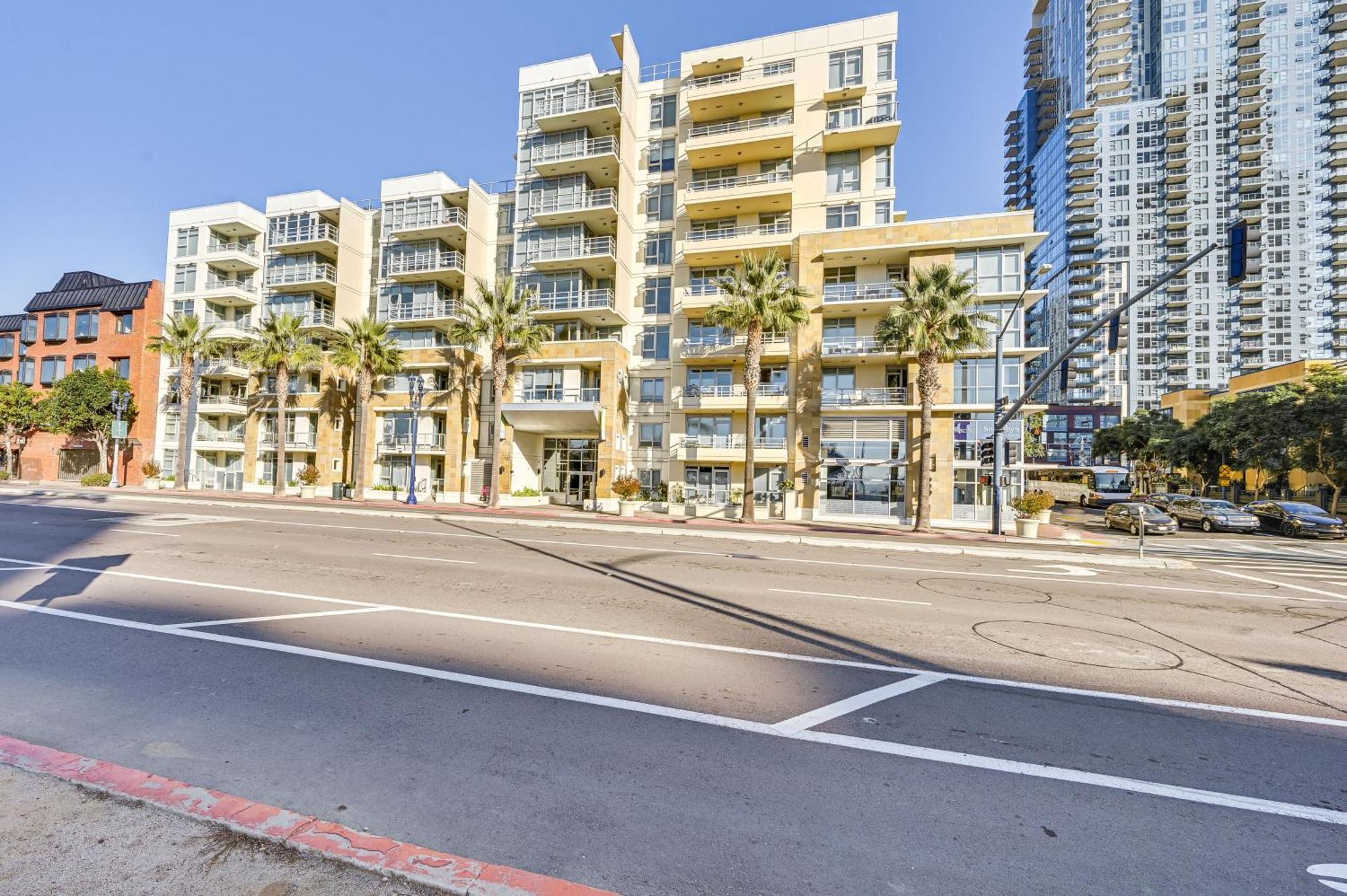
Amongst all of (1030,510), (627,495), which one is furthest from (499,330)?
(1030,510)

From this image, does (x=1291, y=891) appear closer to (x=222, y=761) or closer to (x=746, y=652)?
(x=746, y=652)

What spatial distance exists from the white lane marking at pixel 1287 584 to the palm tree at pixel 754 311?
16840 mm

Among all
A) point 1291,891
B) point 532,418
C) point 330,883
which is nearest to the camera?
point 330,883

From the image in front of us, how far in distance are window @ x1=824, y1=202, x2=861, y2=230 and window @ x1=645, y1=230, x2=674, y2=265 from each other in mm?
9560

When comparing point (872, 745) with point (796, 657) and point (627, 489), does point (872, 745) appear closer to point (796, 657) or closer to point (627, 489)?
point (796, 657)

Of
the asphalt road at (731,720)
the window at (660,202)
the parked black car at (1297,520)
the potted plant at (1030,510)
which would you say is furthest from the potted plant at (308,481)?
the parked black car at (1297,520)

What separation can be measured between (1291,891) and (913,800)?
1709mm

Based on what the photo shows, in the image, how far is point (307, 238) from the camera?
4416cm

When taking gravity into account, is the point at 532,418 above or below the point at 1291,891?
above

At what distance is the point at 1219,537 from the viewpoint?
2625cm

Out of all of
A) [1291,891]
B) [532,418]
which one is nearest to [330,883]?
[1291,891]

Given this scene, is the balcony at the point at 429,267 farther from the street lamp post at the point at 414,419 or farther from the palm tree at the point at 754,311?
the palm tree at the point at 754,311

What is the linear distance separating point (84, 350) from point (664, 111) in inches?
2078

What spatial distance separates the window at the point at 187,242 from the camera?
48.2 metres
